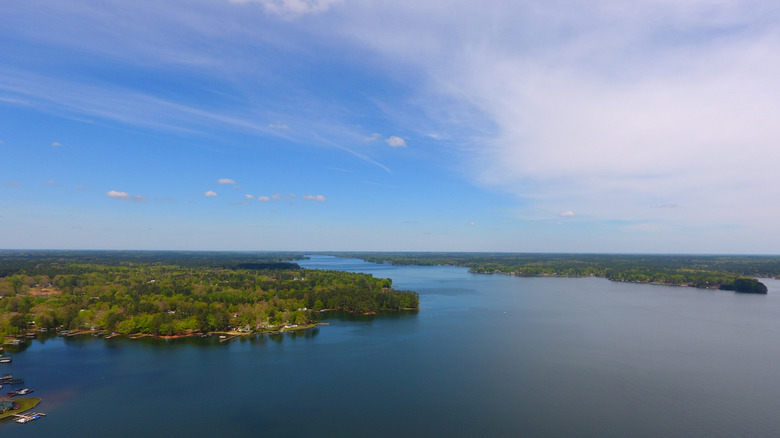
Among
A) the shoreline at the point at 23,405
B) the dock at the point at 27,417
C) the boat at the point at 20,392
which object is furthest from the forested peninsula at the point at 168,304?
the dock at the point at 27,417

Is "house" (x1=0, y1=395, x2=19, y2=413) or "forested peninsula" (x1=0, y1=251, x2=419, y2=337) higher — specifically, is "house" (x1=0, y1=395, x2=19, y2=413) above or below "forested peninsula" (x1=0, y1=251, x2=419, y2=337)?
below

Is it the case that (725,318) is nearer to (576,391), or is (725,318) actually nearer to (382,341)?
(576,391)

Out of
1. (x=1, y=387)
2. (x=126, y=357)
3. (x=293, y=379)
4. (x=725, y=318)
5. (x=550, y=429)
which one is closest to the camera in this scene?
(x=550, y=429)

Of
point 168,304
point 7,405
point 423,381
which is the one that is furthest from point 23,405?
point 168,304

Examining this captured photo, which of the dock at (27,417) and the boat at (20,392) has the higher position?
the boat at (20,392)

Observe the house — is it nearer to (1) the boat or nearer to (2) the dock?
(1) the boat

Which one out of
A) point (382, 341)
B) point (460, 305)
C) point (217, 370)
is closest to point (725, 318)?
point (460, 305)

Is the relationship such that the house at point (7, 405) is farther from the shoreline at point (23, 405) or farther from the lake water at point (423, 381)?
the lake water at point (423, 381)

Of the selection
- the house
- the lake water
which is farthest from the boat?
the lake water
